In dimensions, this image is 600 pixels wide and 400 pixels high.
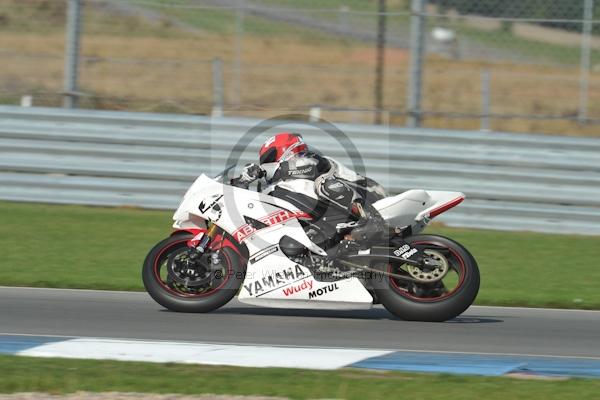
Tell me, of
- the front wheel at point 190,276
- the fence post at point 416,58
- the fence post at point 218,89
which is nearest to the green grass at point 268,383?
the front wheel at point 190,276

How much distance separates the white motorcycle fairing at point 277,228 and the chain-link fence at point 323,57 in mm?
4458

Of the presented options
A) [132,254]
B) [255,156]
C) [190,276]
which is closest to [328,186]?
[190,276]

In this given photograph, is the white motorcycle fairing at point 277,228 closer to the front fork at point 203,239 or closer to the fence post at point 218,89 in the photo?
the front fork at point 203,239

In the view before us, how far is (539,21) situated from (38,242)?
6.58 m

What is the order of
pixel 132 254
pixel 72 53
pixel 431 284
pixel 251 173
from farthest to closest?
pixel 72 53, pixel 132 254, pixel 251 173, pixel 431 284

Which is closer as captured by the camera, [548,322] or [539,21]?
[548,322]

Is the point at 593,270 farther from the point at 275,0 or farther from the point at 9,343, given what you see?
the point at 275,0

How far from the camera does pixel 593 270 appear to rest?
10.9 m

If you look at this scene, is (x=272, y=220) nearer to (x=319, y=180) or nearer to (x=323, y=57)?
(x=319, y=180)

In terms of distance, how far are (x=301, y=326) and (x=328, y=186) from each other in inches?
44.2

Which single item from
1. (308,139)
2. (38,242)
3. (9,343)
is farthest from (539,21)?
(9,343)

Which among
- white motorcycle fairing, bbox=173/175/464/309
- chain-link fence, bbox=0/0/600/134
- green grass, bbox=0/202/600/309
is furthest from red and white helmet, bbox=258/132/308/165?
chain-link fence, bbox=0/0/600/134

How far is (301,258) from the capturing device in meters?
8.34

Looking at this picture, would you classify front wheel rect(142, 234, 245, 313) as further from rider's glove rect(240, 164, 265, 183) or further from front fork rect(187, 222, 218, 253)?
rider's glove rect(240, 164, 265, 183)
